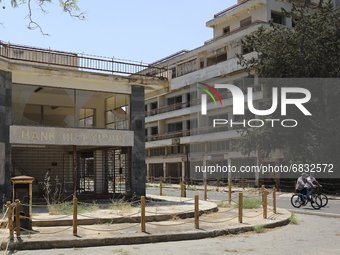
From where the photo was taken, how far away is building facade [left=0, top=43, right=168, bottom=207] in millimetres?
17266

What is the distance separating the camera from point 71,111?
64.5 ft

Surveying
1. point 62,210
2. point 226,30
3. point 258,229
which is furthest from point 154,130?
point 258,229

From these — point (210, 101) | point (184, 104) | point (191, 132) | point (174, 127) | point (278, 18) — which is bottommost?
point (191, 132)

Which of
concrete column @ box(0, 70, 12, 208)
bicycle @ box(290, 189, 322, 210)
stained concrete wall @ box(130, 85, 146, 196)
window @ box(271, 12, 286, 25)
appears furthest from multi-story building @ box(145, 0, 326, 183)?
concrete column @ box(0, 70, 12, 208)

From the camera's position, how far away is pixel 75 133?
1881 centimetres

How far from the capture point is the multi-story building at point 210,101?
140 feet

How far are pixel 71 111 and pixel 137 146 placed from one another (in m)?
3.50

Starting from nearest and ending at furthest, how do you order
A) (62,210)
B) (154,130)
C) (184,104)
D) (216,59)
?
1. (62,210)
2. (216,59)
3. (184,104)
4. (154,130)

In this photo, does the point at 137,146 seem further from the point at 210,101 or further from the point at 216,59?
the point at 216,59

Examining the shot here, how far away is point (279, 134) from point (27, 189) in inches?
920

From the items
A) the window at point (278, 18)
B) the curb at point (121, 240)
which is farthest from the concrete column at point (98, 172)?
the window at point (278, 18)

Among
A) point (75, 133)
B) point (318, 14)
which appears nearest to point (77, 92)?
point (75, 133)

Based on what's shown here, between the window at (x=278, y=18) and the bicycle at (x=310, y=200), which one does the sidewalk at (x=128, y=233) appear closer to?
the bicycle at (x=310, y=200)

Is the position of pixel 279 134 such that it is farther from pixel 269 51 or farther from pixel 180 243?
pixel 180 243
